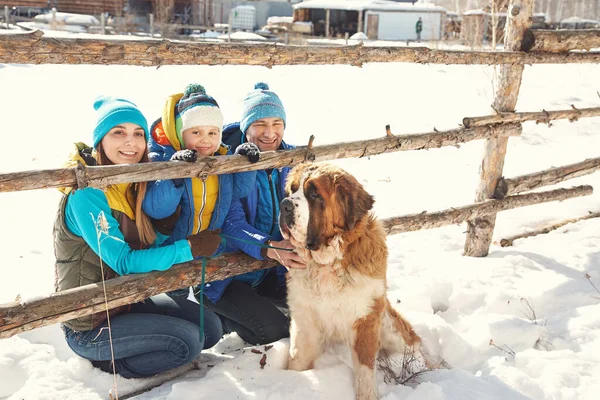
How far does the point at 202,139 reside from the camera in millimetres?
3104

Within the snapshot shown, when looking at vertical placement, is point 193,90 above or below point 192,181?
above

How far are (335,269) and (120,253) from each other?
1.17 m

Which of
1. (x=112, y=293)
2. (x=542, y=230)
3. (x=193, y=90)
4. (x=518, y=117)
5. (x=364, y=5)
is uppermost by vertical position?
(x=364, y=5)

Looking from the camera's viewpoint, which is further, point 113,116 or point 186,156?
point 186,156

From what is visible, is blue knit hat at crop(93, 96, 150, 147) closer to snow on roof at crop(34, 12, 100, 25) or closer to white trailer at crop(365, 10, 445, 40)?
snow on roof at crop(34, 12, 100, 25)

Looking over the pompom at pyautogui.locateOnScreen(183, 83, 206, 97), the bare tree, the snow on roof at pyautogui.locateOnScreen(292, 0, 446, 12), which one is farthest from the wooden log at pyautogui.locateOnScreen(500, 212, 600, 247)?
the snow on roof at pyautogui.locateOnScreen(292, 0, 446, 12)

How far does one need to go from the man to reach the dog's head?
529 mm

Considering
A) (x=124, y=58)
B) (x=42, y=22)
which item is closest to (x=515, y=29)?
(x=124, y=58)

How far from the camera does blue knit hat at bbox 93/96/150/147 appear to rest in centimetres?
Result: 274

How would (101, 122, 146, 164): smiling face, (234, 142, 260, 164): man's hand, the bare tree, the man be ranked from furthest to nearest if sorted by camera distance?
1. the bare tree
2. the man
3. (234, 142, 260, 164): man's hand
4. (101, 122, 146, 164): smiling face

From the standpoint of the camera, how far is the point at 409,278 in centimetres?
444

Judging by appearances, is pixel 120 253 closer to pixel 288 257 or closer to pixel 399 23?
pixel 288 257

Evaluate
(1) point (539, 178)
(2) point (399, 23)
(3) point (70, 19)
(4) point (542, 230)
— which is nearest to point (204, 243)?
(1) point (539, 178)

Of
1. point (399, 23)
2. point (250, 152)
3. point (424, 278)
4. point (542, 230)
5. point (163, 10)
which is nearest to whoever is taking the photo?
point (250, 152)
